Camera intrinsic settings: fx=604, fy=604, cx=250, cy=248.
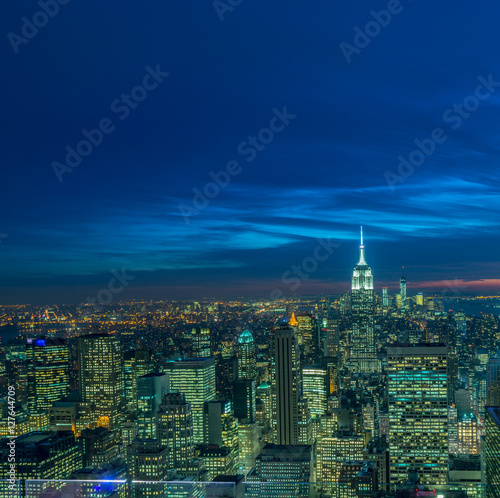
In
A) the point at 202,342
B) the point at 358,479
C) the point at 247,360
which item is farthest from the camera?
the point at 247,360

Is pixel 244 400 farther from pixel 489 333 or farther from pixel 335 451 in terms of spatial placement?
pixel 489 333

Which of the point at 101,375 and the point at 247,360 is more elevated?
the point at 247,360

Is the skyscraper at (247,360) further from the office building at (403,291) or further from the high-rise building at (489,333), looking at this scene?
the high-rise building at (489,333)

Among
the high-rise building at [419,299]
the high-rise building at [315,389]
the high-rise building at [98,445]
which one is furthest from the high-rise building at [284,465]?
the high-rise building at [315,389]

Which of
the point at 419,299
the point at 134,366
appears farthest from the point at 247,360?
the point at 419,299

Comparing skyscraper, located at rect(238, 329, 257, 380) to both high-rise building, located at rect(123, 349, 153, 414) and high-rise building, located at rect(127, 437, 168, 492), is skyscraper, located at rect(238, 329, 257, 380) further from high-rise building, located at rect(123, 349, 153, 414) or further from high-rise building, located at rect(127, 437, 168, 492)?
high-rise building, located at rect(127, 437, 168, 492)

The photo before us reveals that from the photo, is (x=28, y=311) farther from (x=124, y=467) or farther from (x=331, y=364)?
(x=331, y=364)
